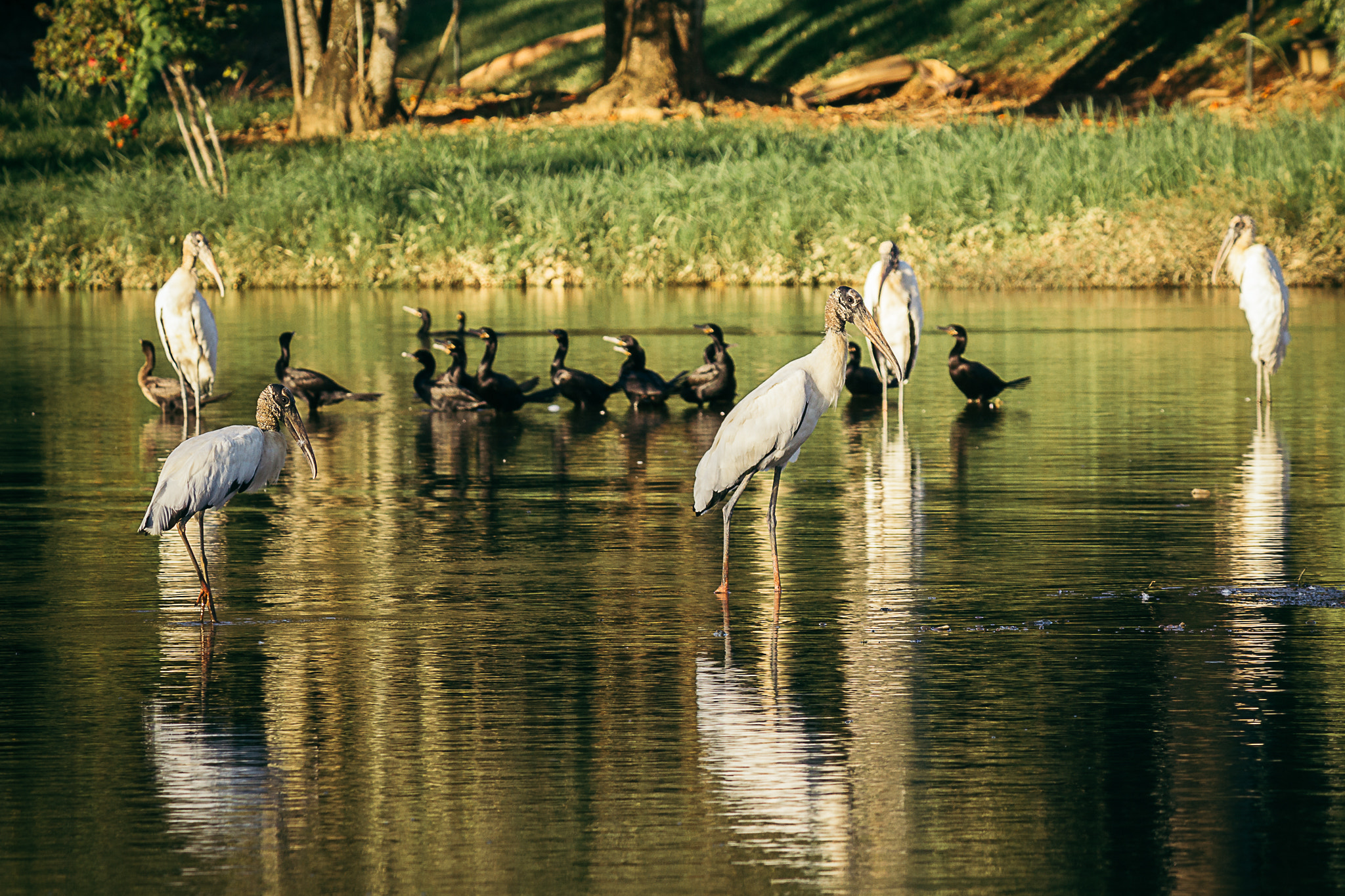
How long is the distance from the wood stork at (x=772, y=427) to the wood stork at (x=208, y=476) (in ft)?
5.99

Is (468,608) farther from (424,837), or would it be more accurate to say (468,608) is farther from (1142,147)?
(1142,147)

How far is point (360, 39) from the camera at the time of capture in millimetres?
42094

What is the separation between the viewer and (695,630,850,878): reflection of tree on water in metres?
5.58

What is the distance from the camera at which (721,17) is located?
60.7 metres

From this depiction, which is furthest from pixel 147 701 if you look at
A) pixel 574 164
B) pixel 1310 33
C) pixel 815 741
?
pixel 1310 33

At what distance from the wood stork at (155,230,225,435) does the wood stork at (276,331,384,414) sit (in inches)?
37.8

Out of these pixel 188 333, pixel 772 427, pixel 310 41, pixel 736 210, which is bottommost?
pixel 772 427

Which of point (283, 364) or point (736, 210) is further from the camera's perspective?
point (736, 210)

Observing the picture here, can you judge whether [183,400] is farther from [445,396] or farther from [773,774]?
[773,774]

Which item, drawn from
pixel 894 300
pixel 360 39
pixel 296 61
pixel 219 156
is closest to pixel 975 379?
pixel 894 300

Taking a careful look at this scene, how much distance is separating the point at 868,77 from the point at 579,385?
111 feet

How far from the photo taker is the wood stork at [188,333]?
52.6ft

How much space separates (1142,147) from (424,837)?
87.6 feet

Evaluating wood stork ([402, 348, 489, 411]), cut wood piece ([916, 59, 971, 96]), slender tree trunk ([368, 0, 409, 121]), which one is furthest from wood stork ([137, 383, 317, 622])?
cut wood piece ([916, 59, 971, 96])
